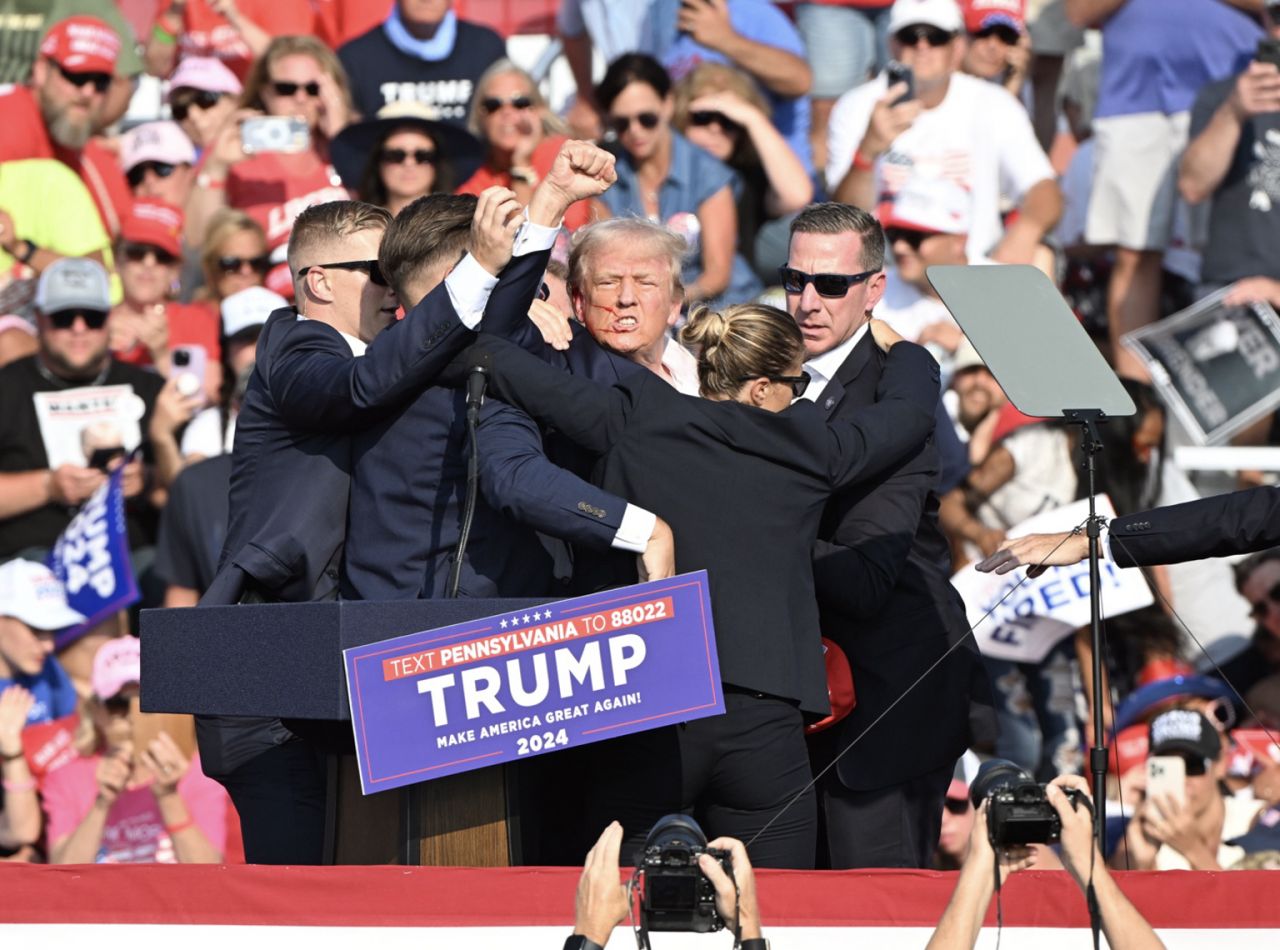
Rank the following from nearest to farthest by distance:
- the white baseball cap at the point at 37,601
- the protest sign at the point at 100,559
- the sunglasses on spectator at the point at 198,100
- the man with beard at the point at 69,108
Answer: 1. the protest sign at the point at 100,559
2. the white baseball cap at the point at 37,601
3. the man with beard at the point at 69,108
4. the sunglasses on spectator at the point at 198,100

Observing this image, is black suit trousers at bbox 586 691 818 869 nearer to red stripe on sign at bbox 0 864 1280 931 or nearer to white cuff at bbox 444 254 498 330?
red stripe on sign at bbox 0 864 1280 931

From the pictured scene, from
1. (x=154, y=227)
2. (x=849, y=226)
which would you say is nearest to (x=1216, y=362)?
(x=849, y=226)

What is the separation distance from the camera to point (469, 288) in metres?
4.11

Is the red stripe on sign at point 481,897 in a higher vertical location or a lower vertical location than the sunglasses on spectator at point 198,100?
lower

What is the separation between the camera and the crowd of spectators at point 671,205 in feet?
24.5

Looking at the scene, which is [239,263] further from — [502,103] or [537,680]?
[537,680]

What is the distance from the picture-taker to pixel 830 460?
4.38m

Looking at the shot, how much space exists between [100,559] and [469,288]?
3775 millimetres

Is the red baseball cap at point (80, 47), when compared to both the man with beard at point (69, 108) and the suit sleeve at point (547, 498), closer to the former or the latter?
the man with beard at point (69, 108)

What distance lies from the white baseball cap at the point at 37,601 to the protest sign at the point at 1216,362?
160 inches

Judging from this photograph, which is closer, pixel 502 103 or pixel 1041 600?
pixel 1041 600

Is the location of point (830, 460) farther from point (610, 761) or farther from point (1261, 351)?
point (1261, 351)

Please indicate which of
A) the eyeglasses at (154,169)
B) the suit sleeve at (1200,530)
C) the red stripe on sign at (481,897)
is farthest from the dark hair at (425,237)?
the eyeglasses at (154,169)

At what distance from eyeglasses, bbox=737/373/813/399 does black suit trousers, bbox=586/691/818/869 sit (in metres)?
0.71
